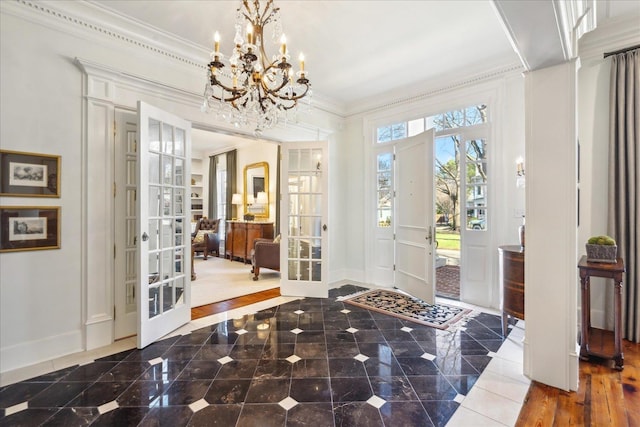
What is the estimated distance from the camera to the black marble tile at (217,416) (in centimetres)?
170

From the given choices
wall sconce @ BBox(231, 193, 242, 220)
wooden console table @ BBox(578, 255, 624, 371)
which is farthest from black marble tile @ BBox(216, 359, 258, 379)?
wall sconce @ BBox(231, 193, 242, 220)

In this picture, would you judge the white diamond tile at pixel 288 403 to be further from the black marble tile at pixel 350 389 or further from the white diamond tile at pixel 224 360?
the white diamond tile at pixel 224 360

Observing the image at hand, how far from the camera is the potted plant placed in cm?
231

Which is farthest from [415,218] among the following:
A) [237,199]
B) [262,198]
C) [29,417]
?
[237,199]

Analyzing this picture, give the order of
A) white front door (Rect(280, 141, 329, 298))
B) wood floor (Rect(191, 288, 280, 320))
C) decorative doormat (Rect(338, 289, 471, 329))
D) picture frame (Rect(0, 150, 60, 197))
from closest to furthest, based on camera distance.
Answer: picture frame (Rect(0, 150, 60, 197)), decorative doormat (Rect(338, 289, 471, 329)), wood floor (Rect(191, 288, 280, 320)), white front door (Rect(280, 141, 329, 298))

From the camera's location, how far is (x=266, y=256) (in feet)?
17.3

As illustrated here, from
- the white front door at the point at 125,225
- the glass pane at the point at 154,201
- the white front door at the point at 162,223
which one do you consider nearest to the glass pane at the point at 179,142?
the white front door at the point at 162,223

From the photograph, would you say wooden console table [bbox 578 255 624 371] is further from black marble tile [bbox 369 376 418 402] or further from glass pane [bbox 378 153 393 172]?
glass pane [bbox 378 153 393 172]

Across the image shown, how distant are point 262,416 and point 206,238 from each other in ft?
20.7

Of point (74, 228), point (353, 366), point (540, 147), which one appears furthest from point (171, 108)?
point (540, 147)

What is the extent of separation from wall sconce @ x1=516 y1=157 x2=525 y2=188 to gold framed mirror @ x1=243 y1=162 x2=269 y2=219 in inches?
210

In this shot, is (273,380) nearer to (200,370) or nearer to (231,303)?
(200,370)

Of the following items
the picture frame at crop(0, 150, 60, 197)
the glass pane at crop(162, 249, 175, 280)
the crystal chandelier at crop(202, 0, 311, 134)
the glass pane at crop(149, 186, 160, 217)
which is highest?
the crystal chandelier at crop(202, 0, 311, 134)

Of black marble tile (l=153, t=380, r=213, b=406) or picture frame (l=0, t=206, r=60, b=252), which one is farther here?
picture frame (l=0, t=206, r=60, b=252)
